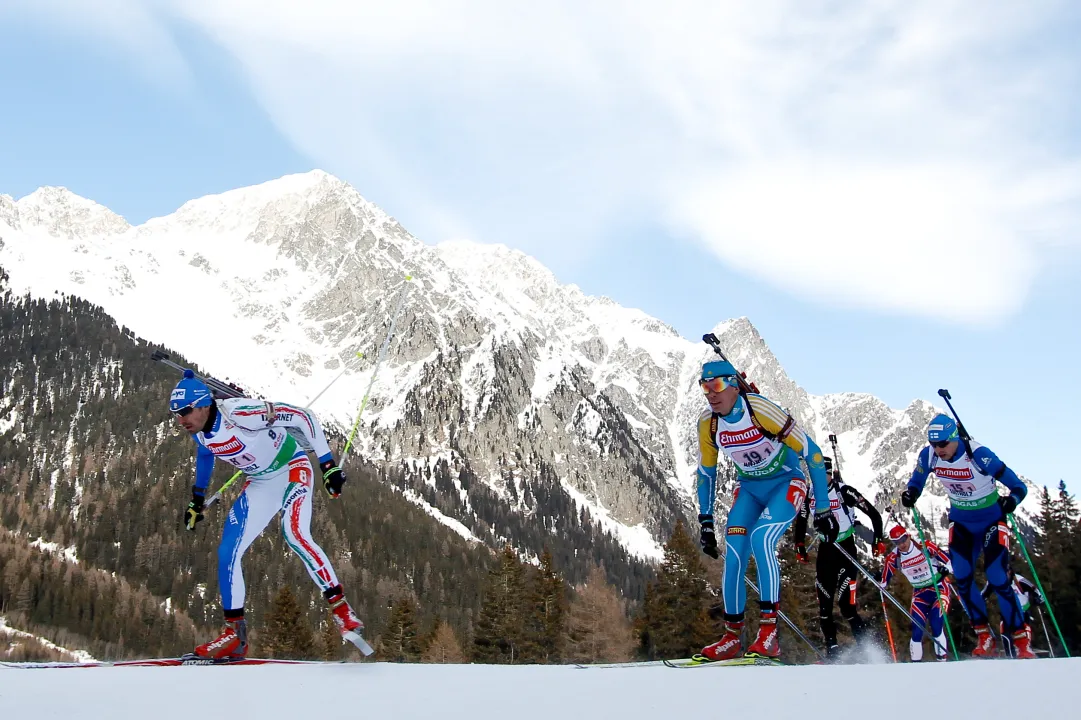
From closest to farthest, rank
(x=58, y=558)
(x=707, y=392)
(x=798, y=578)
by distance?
(x=707, y=392) → (x=798, y=578) → (x=58, y=558)

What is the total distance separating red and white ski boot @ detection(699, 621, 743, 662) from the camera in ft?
22.5

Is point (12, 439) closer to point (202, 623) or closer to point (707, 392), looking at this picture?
point (202, 623)

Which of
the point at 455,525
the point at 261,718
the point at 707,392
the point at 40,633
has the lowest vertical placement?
the point at 40,633

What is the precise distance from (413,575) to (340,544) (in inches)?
586

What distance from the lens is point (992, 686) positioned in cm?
398

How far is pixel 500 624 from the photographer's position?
42.5 metres

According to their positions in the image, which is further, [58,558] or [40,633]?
[58,558]

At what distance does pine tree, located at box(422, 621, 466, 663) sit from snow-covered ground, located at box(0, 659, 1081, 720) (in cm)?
4463

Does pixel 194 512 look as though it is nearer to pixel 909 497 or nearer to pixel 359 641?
pixel 359 641

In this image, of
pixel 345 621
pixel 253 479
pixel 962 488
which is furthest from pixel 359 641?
pixel 962 488

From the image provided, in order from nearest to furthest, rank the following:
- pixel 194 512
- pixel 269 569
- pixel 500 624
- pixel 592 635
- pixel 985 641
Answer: pixel 194 512 → pixel 985 641 → pixel 500 624 → pixel 592 635 → pixel 269 569

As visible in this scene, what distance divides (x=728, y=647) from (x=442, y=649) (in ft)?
155

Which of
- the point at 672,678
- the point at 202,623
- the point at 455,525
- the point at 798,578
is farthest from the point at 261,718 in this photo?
the point at 455,525

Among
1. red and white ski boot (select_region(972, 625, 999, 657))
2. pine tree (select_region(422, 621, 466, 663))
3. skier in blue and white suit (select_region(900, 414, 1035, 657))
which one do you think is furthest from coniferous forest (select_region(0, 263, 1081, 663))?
skier in blue and white suit (select_region(900, 414, 1035, 657))
